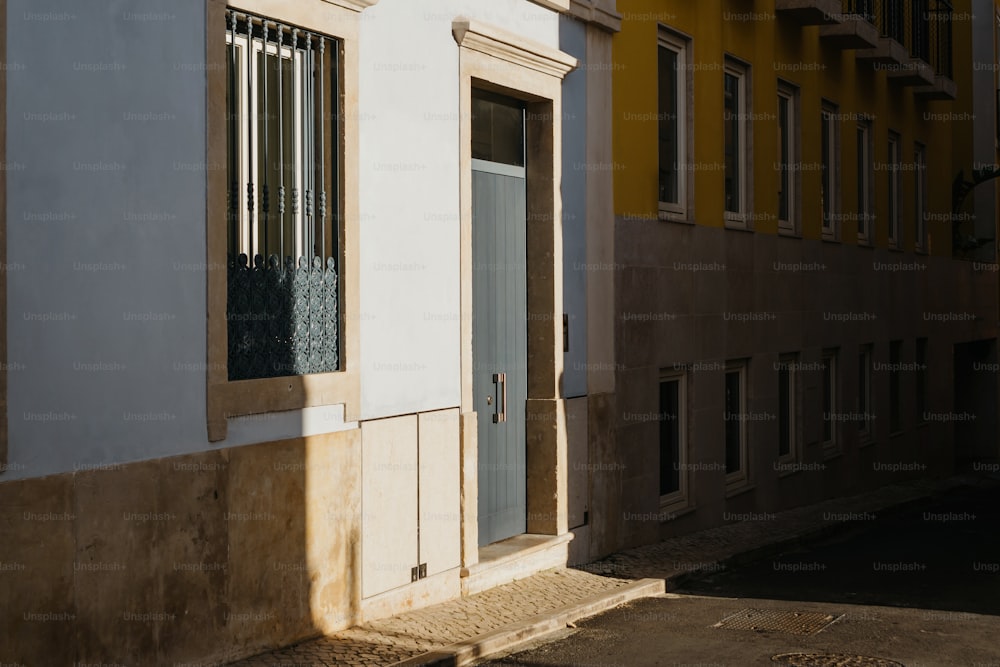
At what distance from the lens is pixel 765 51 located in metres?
15.8

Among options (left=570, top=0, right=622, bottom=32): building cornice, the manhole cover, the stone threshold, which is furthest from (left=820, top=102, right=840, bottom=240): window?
the manhole cover

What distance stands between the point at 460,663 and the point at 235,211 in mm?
3037

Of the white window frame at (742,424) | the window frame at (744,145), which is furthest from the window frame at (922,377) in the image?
the window frame at (744,145)

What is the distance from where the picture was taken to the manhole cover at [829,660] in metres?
7.88

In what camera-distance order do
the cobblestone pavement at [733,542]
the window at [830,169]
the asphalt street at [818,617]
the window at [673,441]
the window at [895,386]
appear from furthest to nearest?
the window at [895,386] → the window at [830,169] → the window at [673,441] → the cobblestone pavement at [733,542] → the asphalt street at [818,617]

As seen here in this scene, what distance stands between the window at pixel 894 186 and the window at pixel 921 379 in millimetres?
2458

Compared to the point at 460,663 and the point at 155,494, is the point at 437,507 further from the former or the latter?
the point at 155,494

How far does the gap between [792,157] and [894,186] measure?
5921 mm

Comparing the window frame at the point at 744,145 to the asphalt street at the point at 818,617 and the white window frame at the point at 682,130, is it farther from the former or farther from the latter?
the asphalt street at the point at 818,617

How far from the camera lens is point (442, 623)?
8.69 metres

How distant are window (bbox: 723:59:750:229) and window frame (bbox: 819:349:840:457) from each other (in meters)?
4.15

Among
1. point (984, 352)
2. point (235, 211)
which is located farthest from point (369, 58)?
point (984, 352)

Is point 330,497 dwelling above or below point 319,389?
below

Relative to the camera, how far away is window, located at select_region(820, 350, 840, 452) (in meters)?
18.7
